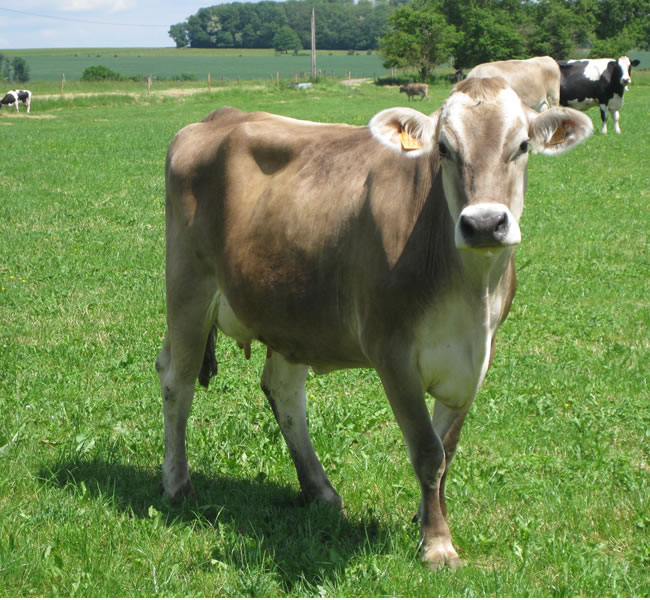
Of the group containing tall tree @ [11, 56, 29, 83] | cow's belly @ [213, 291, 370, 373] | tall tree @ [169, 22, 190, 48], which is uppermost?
tall tree @ [169, 22, 190, 48]

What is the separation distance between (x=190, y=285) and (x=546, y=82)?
15.4 metres

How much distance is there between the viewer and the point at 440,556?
3.69 m

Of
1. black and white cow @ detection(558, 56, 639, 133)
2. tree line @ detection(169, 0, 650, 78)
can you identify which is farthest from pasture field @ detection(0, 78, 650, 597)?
tree line @ detection(169, 0, 650, 78)

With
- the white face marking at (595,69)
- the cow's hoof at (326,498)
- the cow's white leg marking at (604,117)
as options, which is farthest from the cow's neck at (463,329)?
the white face marking at (595,69)

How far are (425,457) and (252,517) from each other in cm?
116

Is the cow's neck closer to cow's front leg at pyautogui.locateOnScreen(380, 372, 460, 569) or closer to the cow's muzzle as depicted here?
cow's front leg at pyautogui.locateOnScreen(380, 372, 460, 569)

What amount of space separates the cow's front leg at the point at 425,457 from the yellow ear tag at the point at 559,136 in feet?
3.90

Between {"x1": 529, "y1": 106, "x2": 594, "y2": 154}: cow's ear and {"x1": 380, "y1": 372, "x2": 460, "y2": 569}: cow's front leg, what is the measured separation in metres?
1.16

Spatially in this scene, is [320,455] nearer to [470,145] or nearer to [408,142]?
[408,142]

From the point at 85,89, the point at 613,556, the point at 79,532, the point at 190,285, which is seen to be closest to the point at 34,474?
the point at 79,532

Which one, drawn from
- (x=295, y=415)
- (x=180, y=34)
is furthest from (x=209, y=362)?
(x=180, y=34)

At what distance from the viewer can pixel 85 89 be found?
51.1m

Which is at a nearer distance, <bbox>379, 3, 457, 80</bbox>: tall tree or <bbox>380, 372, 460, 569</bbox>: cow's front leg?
<bbox>380, 372, 460, 569</bbox>: cow's front leg

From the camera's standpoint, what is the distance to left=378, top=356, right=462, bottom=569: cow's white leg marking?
11.8 feet
